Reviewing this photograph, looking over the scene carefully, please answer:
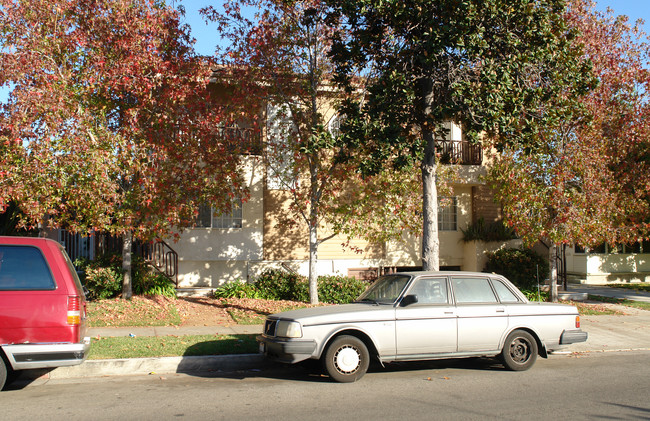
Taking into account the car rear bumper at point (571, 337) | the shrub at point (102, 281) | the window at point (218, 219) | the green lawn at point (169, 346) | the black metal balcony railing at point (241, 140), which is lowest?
the green lawn at point (169, 346)

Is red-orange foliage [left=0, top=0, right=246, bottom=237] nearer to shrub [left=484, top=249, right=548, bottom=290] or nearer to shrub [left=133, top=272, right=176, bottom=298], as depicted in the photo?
shrub [left=133, top=272, right=176, bottom=298]

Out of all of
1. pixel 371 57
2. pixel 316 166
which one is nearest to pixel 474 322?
pixel 371 57

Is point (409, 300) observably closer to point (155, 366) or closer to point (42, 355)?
point (155, 366)

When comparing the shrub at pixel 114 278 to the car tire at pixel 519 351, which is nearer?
the car tire at pixel 519 351

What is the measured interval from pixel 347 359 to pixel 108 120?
8604 mm

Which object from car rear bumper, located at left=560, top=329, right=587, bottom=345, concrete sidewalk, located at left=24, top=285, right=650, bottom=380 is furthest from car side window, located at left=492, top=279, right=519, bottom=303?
concrete sidewalk, located at left=24, top=285, right=650, bottom=380

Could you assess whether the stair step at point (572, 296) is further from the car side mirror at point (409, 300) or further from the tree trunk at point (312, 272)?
the car side mirror at point (409, 300)

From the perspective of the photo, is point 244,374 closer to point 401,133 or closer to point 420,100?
point 401,133

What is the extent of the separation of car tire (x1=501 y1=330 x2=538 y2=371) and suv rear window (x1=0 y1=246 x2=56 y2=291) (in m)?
6.49

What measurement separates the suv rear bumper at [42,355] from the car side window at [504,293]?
6.07 meters

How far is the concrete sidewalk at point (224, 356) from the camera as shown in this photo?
806 centimetres

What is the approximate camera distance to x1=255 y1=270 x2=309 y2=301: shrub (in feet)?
49.1

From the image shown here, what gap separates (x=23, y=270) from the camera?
6.73 metres

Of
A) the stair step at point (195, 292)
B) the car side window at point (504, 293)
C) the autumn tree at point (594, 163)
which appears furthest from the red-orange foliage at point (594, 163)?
the stair step at point (195, 292)
